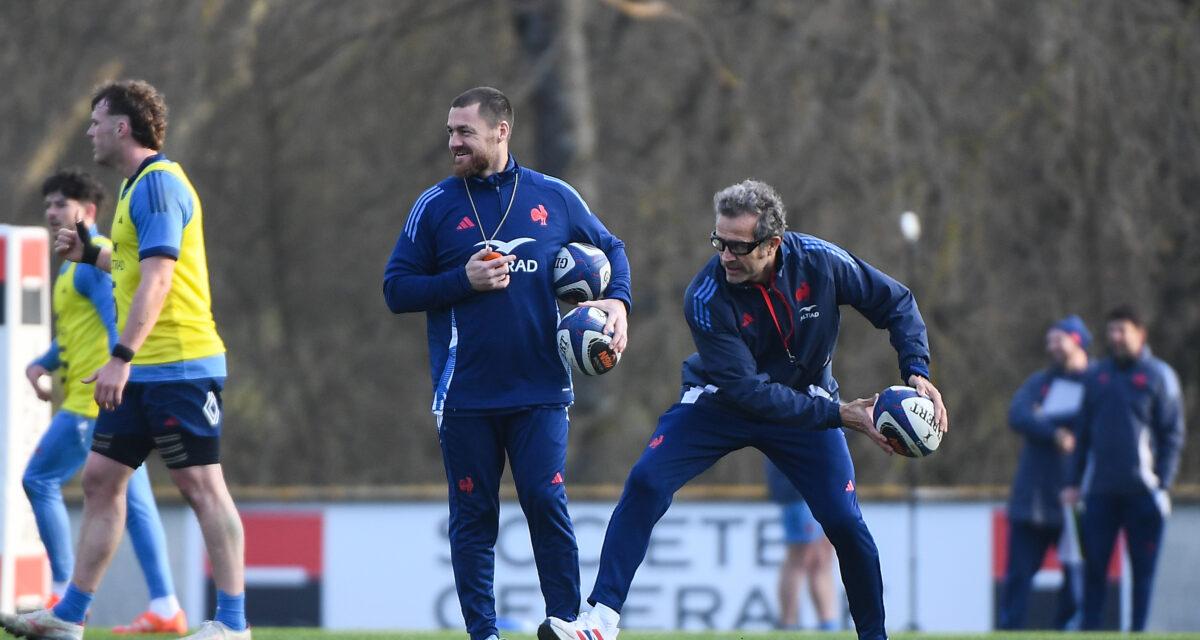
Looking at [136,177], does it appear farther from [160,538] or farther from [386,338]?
[386,338]

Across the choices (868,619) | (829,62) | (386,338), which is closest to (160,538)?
(868,619)

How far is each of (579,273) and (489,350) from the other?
1.46 ft

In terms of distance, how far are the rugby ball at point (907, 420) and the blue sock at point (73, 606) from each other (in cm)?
319

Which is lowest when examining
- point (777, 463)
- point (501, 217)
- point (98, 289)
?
point (777, 463)

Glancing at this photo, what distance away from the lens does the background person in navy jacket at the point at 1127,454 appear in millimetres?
11812

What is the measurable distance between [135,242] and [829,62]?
10435 mm

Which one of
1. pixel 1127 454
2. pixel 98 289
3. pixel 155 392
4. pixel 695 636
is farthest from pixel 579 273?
pixel 1127 454

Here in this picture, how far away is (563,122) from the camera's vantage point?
56.4 ft

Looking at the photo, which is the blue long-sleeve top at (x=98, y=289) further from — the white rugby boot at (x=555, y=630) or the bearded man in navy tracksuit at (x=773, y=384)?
the white rugby boot at (x=555, y=630)

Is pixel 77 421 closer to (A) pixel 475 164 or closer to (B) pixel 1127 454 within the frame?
(A) pixel 475 164

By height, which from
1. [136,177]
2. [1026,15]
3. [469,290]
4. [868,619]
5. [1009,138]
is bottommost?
[868,619]

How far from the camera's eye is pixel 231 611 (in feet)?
23.6

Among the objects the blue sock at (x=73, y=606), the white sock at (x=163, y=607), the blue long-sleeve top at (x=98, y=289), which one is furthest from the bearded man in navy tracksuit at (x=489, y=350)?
the white sock at (x=163, y=607)

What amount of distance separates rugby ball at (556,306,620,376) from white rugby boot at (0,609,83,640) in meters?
2.28
